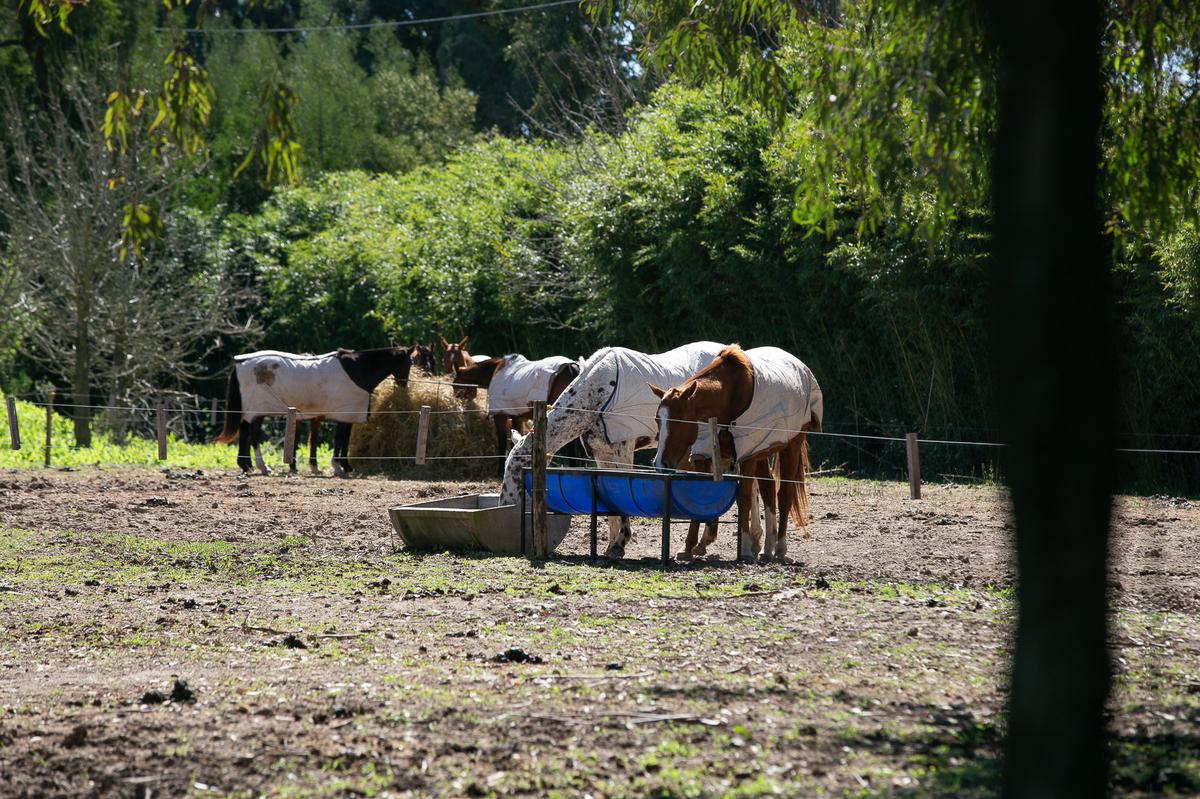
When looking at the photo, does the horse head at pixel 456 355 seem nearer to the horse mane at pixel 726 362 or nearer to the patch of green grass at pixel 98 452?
the patch of green grass at pixel 98 452

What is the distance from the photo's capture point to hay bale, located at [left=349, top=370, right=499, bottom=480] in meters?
18.3

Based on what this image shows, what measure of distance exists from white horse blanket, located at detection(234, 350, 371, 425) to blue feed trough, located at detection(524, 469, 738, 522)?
32.3 feet

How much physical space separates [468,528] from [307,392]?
32.4 feet

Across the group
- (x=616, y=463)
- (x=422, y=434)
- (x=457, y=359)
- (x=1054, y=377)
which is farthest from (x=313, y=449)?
(x=1054, y=377)

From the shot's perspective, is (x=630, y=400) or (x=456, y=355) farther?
(x=456, y=355)

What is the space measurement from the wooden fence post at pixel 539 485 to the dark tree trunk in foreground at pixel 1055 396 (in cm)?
681

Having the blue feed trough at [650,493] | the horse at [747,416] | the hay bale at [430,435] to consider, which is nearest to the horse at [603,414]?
the blue feed trough at [650,493]

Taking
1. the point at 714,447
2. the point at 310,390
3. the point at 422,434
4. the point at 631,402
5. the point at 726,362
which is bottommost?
the point at 714,447

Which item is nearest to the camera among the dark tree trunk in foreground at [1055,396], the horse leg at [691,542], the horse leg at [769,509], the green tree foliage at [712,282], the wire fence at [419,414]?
the dark tree trunk in foreground at [1055,396]

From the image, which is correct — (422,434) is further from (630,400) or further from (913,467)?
(630,400)

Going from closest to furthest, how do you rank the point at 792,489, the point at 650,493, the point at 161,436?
1. the point at 650,493
2. the point at 792,489
3. the point at 161,436

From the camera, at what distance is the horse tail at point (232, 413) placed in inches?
733

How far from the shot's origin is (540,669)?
5289 millimetres

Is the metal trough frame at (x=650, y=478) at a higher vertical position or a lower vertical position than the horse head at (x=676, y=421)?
lower
